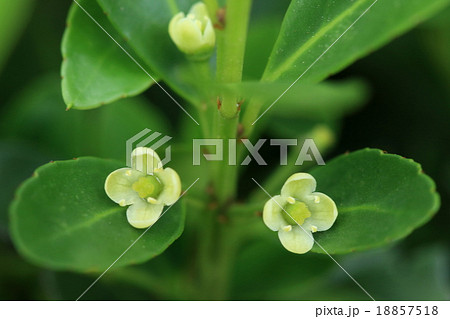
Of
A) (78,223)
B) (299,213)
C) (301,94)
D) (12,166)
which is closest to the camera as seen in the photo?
(301,94)

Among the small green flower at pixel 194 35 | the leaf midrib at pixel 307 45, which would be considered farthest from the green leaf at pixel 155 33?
the leaf midrib at pixel 307 45

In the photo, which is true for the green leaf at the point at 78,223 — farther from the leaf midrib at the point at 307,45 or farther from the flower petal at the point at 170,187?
the leaf midrib at the point at 307,45

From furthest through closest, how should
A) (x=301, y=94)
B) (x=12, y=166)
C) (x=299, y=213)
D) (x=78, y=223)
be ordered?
1. (x=12, y=166)
2. (x=299, y=213)
3. (x=78, y=223)
4. (x=301, y=94)

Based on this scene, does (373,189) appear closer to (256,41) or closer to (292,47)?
(292,47)

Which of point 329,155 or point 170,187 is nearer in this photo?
point 170,187

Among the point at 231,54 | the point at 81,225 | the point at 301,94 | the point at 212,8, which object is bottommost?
the point at 81,225

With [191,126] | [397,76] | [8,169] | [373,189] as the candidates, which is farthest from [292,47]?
[8,169]

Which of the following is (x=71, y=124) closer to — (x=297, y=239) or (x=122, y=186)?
(x=122, y=186)

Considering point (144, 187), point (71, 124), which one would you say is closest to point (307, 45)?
point (144, 187)
